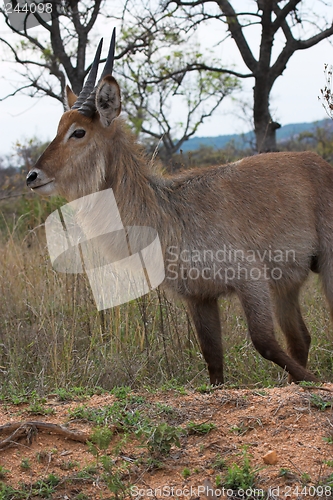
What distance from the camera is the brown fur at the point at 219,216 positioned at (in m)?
3.78

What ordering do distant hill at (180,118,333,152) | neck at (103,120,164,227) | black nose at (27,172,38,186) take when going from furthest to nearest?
1. distant hill at (180,118,333,152)
2. neck at (103,120,164,227)
3. black nose at (27,172,38,186)

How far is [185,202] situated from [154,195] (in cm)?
20

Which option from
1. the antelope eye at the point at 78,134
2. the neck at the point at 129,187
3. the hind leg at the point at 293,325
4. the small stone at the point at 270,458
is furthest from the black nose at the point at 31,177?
the small stone at the point at 270,458

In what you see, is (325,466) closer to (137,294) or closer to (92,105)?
(92,105)

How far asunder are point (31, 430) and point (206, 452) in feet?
2.52

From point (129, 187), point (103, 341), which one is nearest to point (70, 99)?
point (129, 187)

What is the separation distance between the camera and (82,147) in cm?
384

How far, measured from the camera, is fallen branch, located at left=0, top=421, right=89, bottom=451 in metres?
2.67

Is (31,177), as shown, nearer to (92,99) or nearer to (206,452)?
(92,99)

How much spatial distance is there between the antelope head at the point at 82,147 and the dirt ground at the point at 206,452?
1390 mm

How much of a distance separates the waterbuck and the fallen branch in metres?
1.36

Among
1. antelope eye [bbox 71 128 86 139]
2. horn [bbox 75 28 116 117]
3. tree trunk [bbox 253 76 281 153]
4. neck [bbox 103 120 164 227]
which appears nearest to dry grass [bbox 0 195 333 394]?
neck [bbox 103 120 164 227]

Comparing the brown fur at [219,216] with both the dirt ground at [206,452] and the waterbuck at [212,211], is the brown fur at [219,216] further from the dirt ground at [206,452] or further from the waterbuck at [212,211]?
the dirt ground at [206,452]

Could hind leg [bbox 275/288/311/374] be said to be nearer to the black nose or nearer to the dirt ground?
the dirt ground
